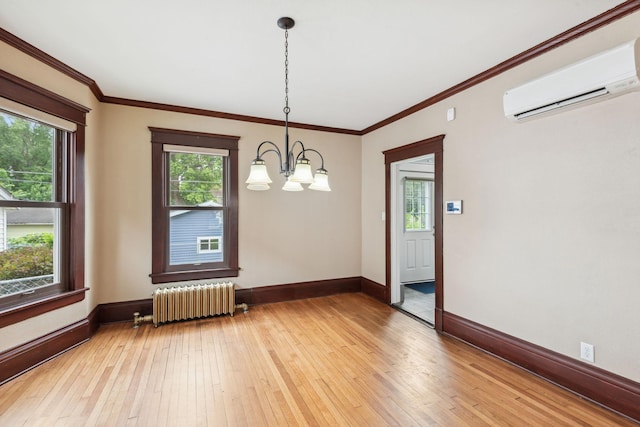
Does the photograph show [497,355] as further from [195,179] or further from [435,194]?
[195,179]

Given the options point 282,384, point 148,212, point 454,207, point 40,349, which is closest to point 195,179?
point 148,212

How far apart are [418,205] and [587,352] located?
3767mm

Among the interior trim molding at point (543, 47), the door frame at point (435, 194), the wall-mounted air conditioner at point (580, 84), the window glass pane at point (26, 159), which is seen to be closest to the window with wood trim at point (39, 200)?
the window glass pane at point (26, 159)

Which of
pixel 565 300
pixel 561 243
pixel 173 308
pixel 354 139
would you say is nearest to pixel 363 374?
pixel 565 300


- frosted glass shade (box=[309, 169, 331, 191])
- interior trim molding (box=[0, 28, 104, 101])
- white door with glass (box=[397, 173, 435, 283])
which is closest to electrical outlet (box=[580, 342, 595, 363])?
frosted glass shade (box=[309, 169, 331, 191])

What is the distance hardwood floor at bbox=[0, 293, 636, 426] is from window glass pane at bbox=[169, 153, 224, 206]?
1661mm

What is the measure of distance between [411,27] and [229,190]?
2.98 meters

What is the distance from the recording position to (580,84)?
2.06 m

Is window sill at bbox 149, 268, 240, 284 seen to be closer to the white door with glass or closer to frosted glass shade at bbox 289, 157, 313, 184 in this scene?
frosted glass shade at bbox 289, 157, 313, 184

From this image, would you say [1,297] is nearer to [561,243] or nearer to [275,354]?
[275,354]

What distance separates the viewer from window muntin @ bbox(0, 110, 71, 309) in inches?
98.2

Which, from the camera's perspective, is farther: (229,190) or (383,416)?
(229,190)

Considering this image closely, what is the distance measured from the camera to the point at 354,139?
5012 millimetres

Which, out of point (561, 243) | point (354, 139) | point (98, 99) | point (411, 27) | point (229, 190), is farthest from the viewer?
point (354, 139)
